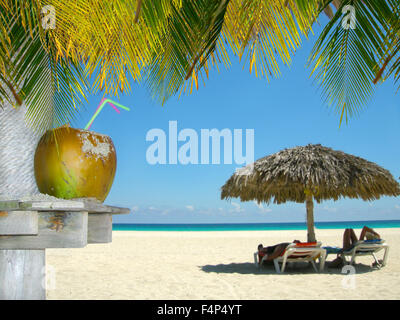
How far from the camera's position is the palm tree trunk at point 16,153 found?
217cm

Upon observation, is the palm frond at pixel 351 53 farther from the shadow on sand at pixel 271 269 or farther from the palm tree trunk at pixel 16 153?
the shadow on sand at pixel 271 269

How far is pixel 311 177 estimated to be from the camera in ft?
23.9

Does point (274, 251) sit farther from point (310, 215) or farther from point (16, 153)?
point (16, 153)

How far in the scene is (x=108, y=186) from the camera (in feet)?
6.70

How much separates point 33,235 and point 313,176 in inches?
242

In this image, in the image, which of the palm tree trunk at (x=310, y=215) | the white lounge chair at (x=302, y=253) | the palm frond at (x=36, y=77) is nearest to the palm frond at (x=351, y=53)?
the palm frond at (x=36, y=77)

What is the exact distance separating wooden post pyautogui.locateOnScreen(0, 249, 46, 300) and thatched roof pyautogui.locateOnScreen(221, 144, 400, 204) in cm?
598

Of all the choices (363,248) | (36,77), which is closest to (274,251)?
(363,248)
